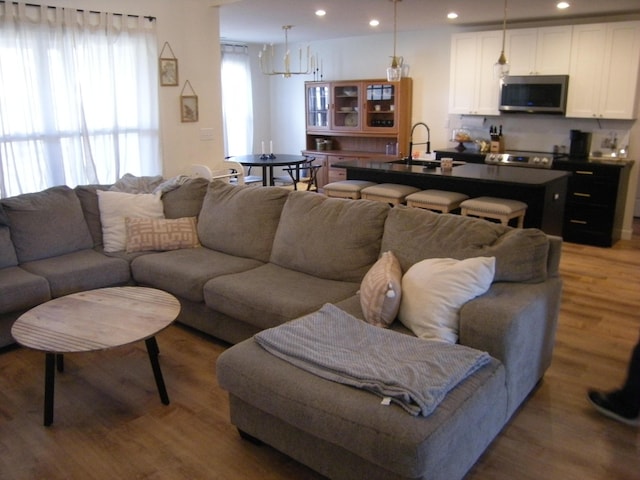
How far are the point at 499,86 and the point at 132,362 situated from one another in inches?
201

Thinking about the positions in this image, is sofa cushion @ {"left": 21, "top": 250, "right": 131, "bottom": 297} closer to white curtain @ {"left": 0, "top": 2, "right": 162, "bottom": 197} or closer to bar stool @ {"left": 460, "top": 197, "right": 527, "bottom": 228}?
white curtain @ {"left": 0, "top": 2, "right": 162, "bottom": 197}

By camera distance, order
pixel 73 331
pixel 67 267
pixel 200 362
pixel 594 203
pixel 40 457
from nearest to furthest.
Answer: pixel 40 457
pixel 73 331
pixel 200 362
pixel 67 267
pixel 594 203

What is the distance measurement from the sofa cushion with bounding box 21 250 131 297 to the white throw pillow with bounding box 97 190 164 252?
152mm

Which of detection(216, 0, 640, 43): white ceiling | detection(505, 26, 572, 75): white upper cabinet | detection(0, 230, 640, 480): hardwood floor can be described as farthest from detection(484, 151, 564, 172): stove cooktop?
detection(0, 230, 640, 480): hardwood floor

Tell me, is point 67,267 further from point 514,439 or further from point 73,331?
point 514,439

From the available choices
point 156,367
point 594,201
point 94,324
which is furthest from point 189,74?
point 594,201

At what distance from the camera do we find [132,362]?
10.3ft

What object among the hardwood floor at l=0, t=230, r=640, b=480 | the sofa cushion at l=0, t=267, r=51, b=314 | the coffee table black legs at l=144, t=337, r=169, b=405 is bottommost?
the hardwood floor at l=0, t=230, r=640, b=480

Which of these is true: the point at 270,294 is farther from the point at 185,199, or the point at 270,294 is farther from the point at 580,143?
the point at 580,143

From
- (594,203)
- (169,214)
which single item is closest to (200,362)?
(169,214)

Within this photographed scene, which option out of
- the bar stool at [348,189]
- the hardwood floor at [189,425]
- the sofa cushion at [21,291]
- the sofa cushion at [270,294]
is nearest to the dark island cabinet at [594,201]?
the bar stool at [348,189]

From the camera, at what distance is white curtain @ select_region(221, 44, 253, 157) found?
322 inches

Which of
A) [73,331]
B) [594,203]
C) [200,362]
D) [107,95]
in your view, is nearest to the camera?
[73,331]

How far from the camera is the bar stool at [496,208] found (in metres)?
4.17
